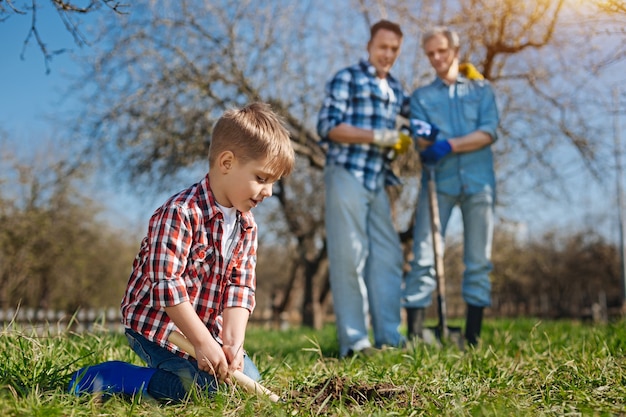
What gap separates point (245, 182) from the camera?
2293 millimetres

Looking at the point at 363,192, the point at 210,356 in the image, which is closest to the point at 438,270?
the point at 363,192

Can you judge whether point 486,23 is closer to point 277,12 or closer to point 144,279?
point 277,12

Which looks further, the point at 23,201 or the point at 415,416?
the point at 23,201

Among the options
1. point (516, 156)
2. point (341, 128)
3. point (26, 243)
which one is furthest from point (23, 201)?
point (341, 128)

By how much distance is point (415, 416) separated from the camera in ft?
6.14

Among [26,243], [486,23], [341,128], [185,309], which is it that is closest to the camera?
[185,309]

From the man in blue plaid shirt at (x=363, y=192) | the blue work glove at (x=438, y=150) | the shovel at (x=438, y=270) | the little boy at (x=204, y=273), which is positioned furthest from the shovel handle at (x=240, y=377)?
the blue work glove at (x=438, y=150)

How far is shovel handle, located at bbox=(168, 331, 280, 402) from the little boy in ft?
0.11

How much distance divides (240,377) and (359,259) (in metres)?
2.00

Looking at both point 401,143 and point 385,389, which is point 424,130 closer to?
point 401,143

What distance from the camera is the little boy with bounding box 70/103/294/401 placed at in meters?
2.12

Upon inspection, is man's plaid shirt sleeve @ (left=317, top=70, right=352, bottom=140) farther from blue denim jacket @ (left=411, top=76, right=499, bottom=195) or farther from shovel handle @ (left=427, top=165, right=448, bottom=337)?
shovel handle @ (left=427, top=165, right=448, bottom=337)

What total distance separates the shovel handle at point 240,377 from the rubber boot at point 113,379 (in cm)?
13

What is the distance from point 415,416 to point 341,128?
7.90 feet
